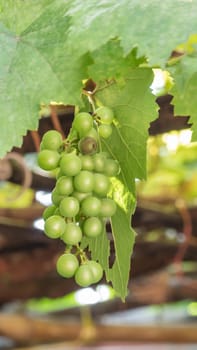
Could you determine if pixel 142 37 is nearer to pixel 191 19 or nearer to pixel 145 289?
pixel 191 19

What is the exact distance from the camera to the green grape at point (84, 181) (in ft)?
1.73

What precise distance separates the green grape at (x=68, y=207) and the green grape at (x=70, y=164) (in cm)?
2

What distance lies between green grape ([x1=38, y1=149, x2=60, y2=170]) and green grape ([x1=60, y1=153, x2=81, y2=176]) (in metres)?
0.01

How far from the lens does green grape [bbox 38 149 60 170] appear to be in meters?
0.53

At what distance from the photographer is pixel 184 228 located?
5.41ft

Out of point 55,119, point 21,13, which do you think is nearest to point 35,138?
point 55,119

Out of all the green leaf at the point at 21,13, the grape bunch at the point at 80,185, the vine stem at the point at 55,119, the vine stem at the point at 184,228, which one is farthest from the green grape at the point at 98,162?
the vine stem at the point at 184,228

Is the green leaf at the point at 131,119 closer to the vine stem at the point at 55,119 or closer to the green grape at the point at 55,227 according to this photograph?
the green grape at the point at 55,227

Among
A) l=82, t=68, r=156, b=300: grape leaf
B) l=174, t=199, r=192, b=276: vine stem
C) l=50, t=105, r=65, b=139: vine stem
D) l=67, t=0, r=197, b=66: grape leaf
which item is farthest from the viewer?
l=174, t=199, r=192, b=276: vine stem

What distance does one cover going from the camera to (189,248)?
1.71 m

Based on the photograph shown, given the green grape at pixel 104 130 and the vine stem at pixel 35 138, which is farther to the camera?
the vine stem at pixel 35 138

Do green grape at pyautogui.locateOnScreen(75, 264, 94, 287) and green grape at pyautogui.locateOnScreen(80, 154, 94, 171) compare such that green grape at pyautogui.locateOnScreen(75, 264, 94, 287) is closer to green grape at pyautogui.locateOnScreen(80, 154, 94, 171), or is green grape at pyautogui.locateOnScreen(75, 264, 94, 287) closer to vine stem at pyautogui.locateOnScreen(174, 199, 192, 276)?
green grape at pyautogui.locateOnScreen(80, 154, 94, 171)

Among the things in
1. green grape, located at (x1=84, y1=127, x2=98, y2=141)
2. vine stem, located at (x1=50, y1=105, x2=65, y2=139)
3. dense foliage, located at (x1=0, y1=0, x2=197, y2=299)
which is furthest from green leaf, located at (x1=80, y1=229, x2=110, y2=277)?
vine stem, located at (x1=50, y1=105, x2=65, y2=139)

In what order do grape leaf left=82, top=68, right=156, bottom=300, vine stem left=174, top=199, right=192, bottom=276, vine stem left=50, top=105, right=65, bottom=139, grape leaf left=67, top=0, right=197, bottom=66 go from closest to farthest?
grape leaf left=67, top=0, right=197, bottom=66 < grape leaf left=82, top=68, right=156, bottom=300 < vine stem left=50, top=105, right=65, bottom=139 < vine stem left=174, top=199, right=192, bottom=276
